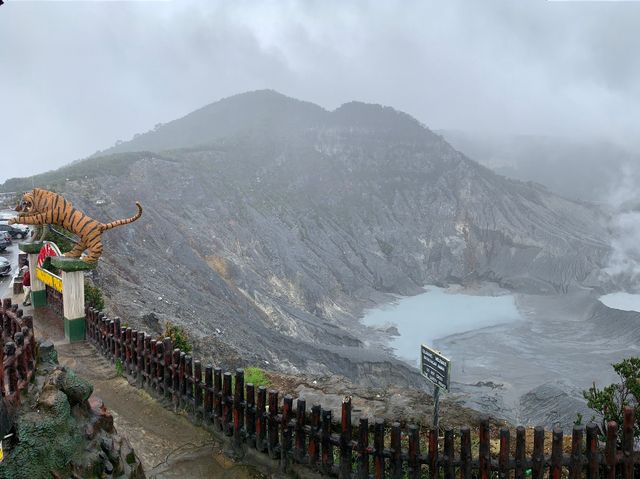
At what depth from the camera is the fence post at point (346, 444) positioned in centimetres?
648

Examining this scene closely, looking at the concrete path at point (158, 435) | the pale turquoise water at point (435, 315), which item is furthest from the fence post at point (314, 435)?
the pale turquoise water at point (435, 315)

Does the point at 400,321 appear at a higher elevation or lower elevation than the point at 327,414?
lower

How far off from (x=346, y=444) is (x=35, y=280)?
10494mm

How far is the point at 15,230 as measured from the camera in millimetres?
29281

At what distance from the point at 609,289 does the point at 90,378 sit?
64.9 meters

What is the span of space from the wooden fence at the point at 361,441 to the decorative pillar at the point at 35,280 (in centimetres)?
668

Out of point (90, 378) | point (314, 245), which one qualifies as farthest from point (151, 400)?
point (314, 245)

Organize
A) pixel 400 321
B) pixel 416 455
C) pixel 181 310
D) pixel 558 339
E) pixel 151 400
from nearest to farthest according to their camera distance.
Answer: pixel 416 455 → pixel 151 400 → pixel 181 310 → pixel 558 339 → pixel 400 321

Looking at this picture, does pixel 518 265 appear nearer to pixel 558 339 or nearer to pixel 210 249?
pixel 558 339

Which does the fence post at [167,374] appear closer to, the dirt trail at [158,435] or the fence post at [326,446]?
the dirt trail at [158,435]

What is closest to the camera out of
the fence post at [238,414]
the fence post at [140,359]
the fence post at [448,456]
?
the fence post at [448,456]

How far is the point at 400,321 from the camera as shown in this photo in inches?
1849

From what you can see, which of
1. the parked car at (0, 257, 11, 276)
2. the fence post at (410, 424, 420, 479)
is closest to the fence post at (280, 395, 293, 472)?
the fence post at (410, 424, 420, 479)

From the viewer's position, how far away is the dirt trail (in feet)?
23.1
